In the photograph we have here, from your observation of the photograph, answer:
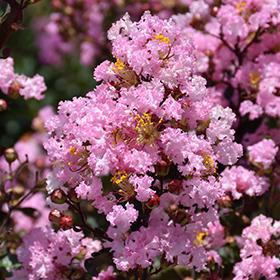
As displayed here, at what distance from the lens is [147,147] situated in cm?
139

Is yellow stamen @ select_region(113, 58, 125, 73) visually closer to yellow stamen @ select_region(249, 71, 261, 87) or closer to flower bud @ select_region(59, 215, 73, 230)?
flower bud @ select_region(59, 215, 73, 230)

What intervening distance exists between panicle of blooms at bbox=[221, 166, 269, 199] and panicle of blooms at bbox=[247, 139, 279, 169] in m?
0.05

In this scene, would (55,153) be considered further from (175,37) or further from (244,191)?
(244,191)

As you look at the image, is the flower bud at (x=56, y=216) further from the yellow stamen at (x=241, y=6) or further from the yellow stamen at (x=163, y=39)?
the yellow stamen at (x=241, y=6)

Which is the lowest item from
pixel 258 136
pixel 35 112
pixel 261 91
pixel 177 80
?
pixel 35 112

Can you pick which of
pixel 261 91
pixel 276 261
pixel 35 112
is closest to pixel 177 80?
pixel 276 261

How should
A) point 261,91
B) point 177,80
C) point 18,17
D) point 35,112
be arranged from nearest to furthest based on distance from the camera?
point 177,80
point 18,17
point 261,91
point 35,112

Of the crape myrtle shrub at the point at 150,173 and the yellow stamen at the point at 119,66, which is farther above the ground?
the yellow stamen at the point at 119,66

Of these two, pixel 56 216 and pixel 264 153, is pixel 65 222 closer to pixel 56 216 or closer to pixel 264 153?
pixel 56 216

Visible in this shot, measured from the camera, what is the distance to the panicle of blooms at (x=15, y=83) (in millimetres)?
1861

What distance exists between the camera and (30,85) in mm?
1913

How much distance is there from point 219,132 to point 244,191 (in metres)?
0.33

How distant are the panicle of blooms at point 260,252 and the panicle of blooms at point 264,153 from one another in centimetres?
19

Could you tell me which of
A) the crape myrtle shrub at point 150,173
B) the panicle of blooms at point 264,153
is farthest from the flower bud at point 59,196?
the panicle of blooms at point 264,153
